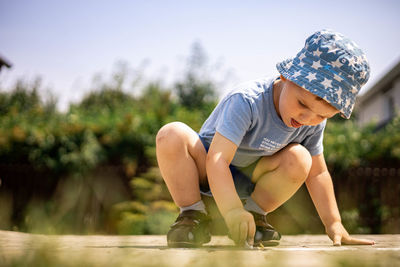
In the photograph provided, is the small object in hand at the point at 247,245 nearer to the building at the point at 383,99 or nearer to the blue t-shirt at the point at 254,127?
the blue t-shirt at the point at 254,127

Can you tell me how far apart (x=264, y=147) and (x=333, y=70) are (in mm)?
598

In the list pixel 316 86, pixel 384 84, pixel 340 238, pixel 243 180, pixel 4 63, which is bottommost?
pixel 384 84

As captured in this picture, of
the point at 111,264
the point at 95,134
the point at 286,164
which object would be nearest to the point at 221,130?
the point at 286,164

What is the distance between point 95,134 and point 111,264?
625 cm

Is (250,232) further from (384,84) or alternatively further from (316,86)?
(384,84)

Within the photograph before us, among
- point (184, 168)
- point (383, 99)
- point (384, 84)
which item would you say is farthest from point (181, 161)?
point (383, 99)

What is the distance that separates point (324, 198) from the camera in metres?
2.48

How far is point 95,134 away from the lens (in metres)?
7.01

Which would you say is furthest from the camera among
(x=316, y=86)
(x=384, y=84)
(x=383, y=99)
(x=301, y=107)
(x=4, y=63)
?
(x=383, y=99)

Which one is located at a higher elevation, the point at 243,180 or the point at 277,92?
the point at 277,92

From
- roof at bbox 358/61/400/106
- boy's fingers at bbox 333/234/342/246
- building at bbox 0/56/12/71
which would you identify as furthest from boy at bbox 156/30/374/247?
roof at bbox 358/61/400/106

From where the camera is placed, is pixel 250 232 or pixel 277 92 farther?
pixel 277 92

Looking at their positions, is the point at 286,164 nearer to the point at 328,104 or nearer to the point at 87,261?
the point at 328,104

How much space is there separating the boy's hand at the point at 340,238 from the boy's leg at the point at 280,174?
32 centimetres
